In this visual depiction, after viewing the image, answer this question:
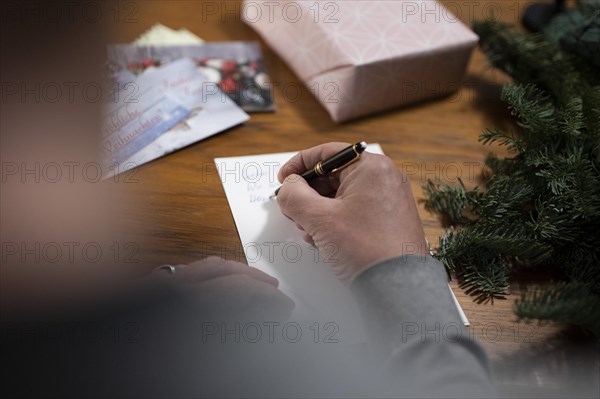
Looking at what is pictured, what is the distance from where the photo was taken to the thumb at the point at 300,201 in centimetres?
75

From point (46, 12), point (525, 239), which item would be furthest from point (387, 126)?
point (46, 12)

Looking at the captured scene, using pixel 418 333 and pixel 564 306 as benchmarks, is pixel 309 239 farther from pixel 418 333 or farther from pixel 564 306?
pixel 564 306

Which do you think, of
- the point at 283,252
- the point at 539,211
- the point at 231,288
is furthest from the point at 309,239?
the point at 539,211

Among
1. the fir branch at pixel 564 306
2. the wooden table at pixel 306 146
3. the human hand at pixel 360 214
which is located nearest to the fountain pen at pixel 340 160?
the human hand at pixel 360 214

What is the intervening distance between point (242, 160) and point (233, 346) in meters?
0.33

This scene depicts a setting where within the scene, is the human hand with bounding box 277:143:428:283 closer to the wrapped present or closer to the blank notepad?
the blank notepad

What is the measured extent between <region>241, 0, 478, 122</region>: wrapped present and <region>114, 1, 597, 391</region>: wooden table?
33 millimetres

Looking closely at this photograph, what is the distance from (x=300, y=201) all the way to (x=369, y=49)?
335 millimetres

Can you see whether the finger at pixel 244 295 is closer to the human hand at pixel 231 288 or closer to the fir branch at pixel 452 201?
the human hand at pixel 231 288

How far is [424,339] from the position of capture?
2.09 feet

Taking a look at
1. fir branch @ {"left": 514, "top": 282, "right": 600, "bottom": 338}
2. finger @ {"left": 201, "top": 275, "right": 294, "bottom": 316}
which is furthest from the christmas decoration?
finger @ {"left": 201, "top": 275, "right": 294, "bottom": 316}

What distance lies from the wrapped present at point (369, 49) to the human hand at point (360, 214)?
0.21 metres

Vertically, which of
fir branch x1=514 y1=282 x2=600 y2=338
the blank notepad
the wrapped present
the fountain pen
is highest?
the wrapped present

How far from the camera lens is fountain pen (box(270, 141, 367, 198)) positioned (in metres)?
0.76
